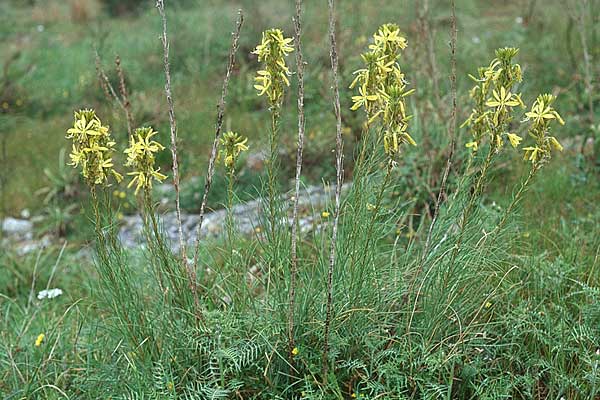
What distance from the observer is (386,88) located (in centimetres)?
206

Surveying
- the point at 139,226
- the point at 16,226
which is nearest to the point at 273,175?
the point at 139,226

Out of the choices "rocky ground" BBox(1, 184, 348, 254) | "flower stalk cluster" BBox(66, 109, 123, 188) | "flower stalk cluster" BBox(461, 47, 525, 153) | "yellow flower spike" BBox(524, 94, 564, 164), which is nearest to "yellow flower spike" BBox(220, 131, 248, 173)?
"flower stalk cluster" BBox(66, 109, 123, 188)

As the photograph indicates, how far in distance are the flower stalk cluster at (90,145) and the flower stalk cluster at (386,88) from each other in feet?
2.48

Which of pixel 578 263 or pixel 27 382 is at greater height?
pixel 578 263

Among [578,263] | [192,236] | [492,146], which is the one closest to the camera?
[492,146]

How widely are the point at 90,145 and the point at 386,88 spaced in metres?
0.89

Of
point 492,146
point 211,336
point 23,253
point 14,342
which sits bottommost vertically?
point 23,253

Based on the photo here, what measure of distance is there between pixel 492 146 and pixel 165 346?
4.10 ft

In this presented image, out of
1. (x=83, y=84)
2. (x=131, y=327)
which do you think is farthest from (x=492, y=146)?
(x=83, y=84)

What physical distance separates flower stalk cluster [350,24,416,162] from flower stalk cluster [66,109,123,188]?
0.75 metres

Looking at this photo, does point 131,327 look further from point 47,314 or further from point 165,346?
point 47,314

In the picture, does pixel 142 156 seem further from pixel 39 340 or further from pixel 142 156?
pixel 39 340

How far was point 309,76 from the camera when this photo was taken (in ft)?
20.6

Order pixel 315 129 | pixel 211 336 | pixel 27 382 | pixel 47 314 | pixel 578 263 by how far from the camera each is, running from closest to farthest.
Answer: pixel 211 336
pixel 27 382
pixel 578 263
pixel 47 314
pixel 315 129
